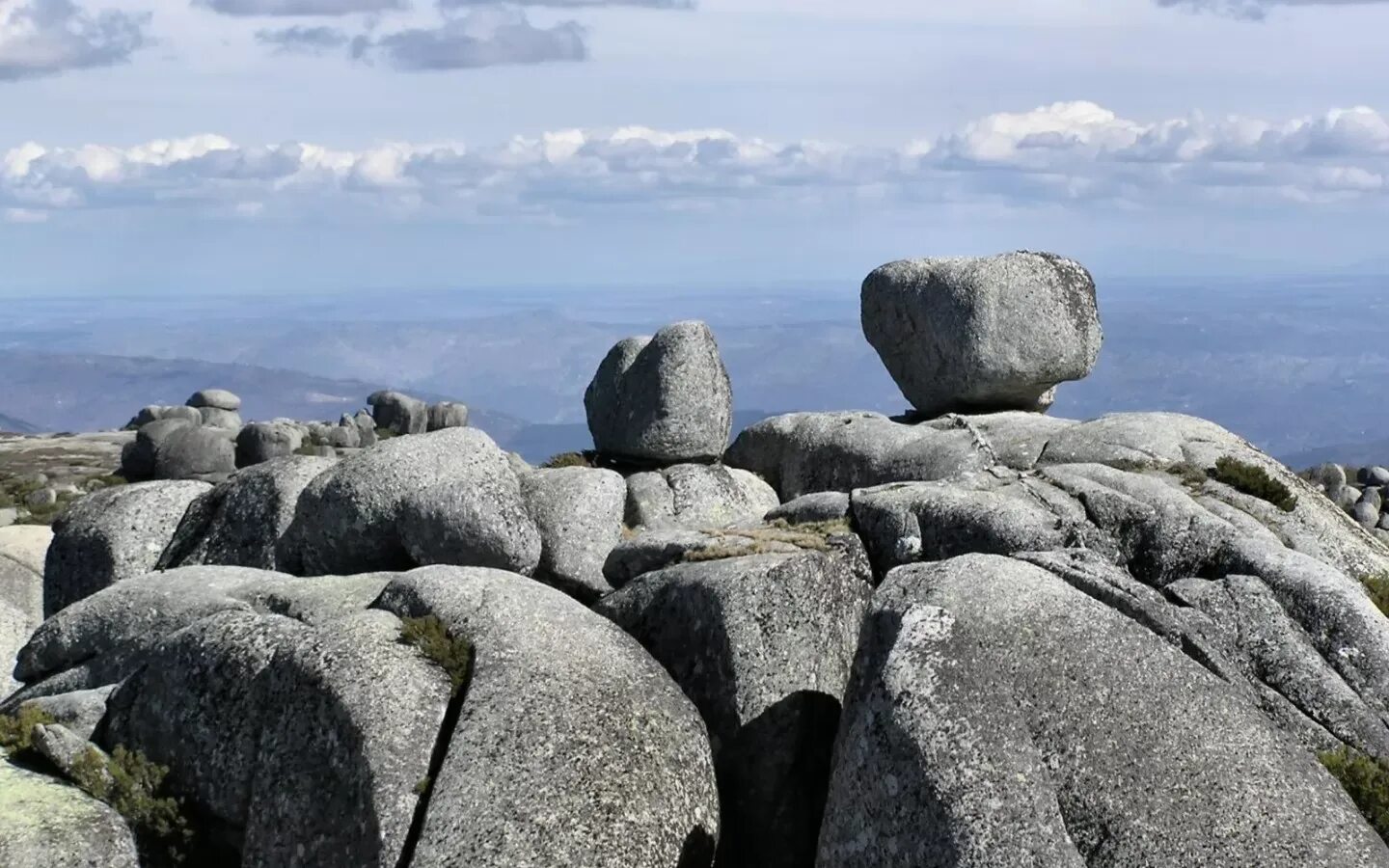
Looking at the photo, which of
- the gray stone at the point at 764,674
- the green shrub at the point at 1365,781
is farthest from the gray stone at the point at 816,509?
the green shrub at the point at 1365,781

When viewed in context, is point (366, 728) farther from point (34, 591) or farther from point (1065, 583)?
point (34, 591)

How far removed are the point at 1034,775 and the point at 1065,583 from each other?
3996mm

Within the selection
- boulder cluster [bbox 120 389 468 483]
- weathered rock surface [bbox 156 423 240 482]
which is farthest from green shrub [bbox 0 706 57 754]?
weathered rock surface [bbox 156 423 240 482]

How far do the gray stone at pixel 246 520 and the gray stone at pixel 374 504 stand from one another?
731 millimetres

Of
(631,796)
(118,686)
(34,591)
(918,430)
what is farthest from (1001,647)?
(34,591)

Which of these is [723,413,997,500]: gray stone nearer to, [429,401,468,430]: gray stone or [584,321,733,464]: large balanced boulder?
[584,321,733,464]: large balanced boulder

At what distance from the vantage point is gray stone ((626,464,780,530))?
35.1 metres

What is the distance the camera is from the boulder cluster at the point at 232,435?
70.9 meters

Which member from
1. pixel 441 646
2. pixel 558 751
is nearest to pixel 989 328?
pixel 441 646

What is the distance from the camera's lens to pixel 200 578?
89.4 feet

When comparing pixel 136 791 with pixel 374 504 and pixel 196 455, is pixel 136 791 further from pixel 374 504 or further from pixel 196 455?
pixel 196 455

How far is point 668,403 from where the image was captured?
37.6 meters

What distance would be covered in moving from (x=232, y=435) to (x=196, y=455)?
28.4ft

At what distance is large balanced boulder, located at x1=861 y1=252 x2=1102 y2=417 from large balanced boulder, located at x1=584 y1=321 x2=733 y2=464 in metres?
6.08
